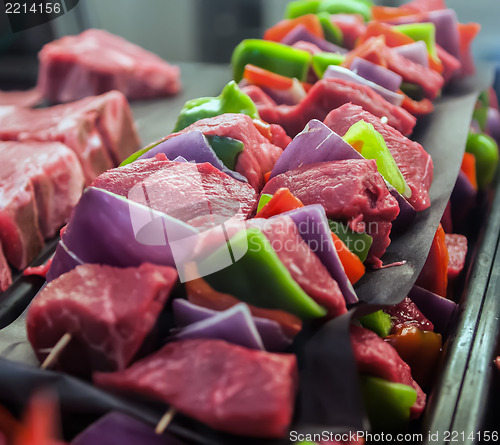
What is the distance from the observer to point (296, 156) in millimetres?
1476

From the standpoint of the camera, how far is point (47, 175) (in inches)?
83.5

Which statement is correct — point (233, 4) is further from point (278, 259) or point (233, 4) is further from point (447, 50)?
point (278, 259)

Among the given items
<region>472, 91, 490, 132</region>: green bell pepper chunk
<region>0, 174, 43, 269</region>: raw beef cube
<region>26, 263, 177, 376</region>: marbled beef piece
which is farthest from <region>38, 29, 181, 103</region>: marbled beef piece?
<region>26, 263, 177, 376</region>: marbled beef piece

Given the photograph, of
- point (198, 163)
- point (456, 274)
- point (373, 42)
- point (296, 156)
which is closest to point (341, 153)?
point (296, 156)

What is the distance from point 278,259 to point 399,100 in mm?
1159

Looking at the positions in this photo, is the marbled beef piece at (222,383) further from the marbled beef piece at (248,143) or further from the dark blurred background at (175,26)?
the dark blurred background at (175,26)

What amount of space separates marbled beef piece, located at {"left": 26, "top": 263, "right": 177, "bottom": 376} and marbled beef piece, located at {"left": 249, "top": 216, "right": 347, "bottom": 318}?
0.23 meters

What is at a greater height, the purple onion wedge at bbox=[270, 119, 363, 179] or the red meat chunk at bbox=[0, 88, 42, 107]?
the purple onion wedge at bbox=[270, 119, 363, 179]

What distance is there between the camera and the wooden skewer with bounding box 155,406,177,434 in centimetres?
94

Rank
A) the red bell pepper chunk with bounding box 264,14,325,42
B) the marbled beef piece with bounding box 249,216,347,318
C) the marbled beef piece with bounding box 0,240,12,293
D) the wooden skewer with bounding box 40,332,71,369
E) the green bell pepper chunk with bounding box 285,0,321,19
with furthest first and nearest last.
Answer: the green bell pepper chunk with bounding box 285,0,321,19 → the red bell pepper chunk with bounding box 264,14,325,42 → the marbled beef piece with bounding box 0,240,12,293 → the marbled beef piece with bounding box 249,216,347,318 → the wooden skewer with bounding box 40,332,71,369

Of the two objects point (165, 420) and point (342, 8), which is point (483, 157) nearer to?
point (342, 8)

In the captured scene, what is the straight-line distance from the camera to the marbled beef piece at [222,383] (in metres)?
0.92

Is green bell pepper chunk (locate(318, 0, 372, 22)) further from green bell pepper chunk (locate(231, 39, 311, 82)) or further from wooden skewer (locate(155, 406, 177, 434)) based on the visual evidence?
wooden skewer (locate(155, 406, 177, 434))

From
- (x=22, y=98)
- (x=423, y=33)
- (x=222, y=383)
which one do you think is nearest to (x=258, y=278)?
(x=222, y=383)
